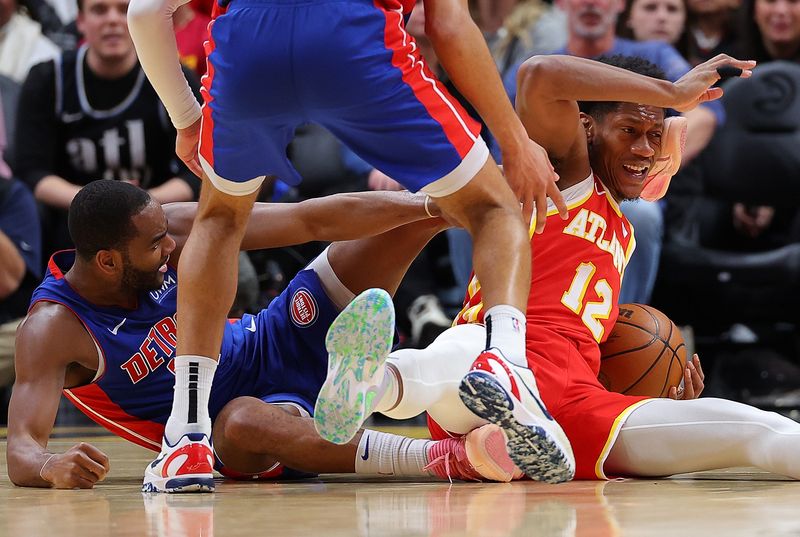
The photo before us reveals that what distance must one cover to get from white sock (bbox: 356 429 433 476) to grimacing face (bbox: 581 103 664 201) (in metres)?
0.99

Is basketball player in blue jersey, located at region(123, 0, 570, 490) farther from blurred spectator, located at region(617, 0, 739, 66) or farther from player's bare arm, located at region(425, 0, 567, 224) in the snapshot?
blurred spectator, located at region(617, 0, 739, 66)

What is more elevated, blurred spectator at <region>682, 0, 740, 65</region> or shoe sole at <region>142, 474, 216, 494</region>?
blurred spectator at <region>682, 0, 740, 65</region>

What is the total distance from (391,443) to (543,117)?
3.39ft

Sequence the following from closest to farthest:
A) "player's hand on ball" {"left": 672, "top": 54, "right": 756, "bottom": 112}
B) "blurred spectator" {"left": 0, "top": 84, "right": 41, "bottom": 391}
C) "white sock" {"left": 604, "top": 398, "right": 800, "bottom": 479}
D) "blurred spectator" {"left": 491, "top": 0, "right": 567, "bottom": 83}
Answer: "white sock" {"left": 604, "top": 398, "right": 800, "bottom": 479}
"player's hand on ball" {"left": 672, "top": 54, "right": 756, "bottom": 112}
"blurred spectator" {"left": 0, "top": 84, "right": 41, "bottom": 391}
"blurred spectator" {"left": 491, "top": 0, "right": 567, "bottom": 83}

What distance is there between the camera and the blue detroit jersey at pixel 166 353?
371 cm

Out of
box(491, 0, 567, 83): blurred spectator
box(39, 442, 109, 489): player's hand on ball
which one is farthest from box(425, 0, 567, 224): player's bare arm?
box(491, 0, 567, 83): blurred spectator

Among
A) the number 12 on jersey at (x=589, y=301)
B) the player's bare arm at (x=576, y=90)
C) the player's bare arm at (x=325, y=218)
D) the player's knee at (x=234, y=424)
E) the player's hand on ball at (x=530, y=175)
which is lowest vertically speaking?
the player's knee at (x=234, y=424)

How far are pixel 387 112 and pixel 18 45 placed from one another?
5.48m

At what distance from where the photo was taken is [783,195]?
7.05 meters

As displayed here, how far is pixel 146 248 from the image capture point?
371 centimetres

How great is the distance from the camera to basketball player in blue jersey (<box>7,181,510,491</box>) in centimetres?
345

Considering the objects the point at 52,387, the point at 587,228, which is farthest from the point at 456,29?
the point at 52,387

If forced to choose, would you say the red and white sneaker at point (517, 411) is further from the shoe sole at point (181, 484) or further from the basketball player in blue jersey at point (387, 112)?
the shoe sole at point (181, 484)

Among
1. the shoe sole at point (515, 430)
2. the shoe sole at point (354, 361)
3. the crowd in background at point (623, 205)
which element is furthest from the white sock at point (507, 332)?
the crowd in background at point (623, 205)
